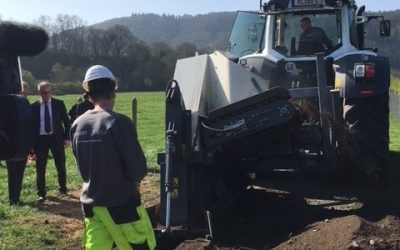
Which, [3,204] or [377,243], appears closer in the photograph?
[377,243]

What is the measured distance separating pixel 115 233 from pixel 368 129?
408cm

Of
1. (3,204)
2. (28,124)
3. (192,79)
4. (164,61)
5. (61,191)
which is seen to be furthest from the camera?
(164,61)

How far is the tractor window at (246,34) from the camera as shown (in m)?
8.74

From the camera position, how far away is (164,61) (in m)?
60.0

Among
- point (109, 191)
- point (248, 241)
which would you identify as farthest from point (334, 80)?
point (109, 191)

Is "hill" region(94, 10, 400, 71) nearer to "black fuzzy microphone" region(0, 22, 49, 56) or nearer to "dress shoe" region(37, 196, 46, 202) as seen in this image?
"dress shoe" region(37, 196, 46, 202)

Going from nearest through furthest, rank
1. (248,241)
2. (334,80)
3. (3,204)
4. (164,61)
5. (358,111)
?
(248,241) < (358,111) < (334,80) < (3,204) < (164,61)

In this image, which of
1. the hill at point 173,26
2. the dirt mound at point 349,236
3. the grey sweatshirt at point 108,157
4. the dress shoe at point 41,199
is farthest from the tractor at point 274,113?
the hill at point 173,26

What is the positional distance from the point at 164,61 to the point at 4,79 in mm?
56894

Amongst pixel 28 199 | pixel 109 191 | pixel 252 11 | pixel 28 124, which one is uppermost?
pixel 252 11

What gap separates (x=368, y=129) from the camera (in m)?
7.21

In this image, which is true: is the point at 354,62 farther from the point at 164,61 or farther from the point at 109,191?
the point at 164,61

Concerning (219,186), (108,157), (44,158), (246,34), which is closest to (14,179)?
→ (44,158)

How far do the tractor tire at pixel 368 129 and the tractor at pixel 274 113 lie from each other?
0.01 metres
